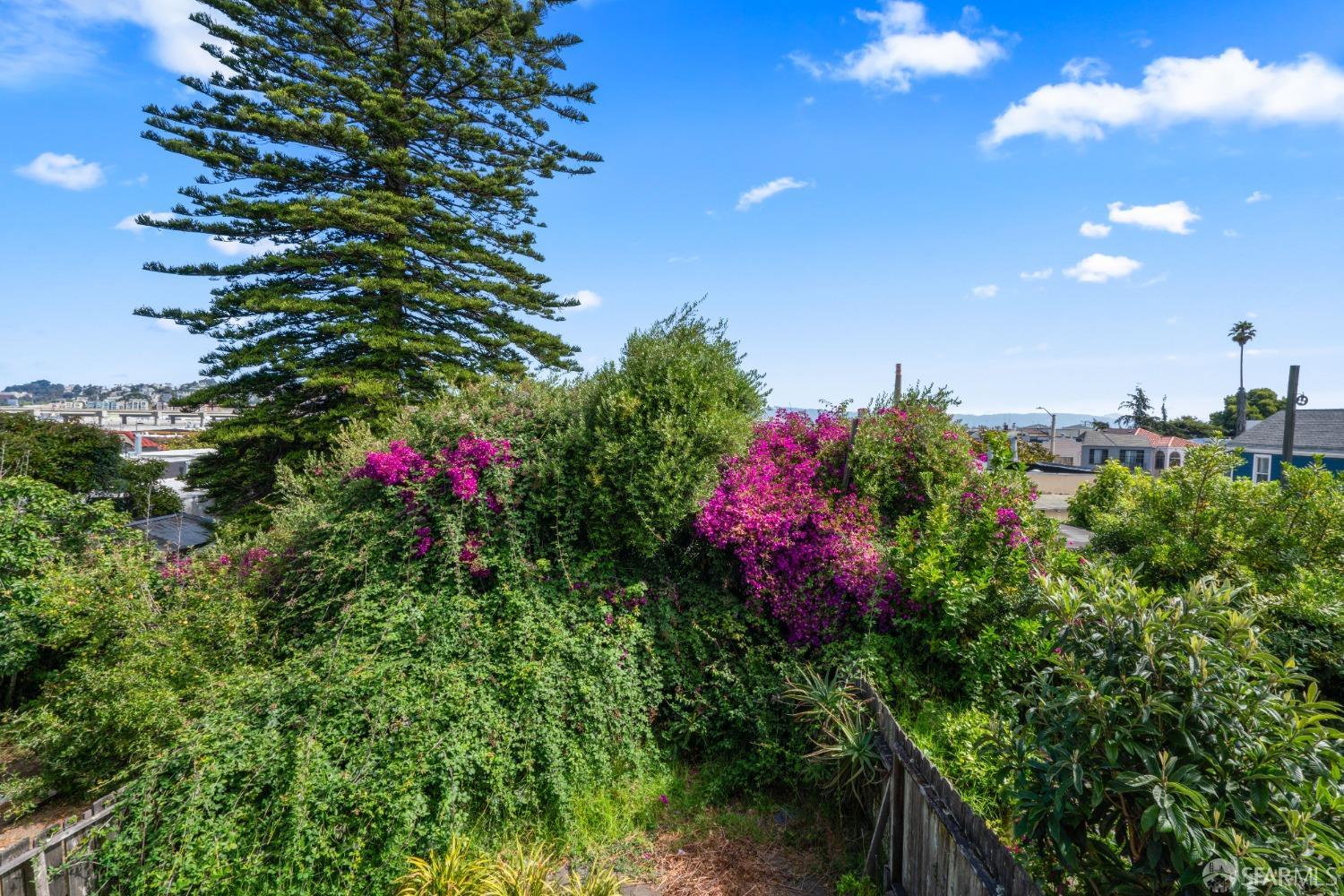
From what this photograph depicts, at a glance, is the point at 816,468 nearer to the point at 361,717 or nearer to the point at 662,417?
the point at 662,417

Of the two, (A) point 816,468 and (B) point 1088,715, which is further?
(A) point 816,468

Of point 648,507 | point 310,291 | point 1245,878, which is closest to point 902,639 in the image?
point 648,507

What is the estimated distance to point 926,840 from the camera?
9.18ft

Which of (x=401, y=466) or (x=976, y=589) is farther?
(x=401, y=466)

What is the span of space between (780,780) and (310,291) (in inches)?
408

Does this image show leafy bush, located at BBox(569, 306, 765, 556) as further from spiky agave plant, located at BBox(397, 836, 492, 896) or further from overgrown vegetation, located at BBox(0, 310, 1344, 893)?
spiky agave plant, located at BBox(397, 836, 492, 896)

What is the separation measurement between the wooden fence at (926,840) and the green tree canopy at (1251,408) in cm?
5168

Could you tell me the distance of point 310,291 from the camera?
397 inches

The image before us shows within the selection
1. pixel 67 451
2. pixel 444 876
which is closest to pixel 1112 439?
pixel 444 876

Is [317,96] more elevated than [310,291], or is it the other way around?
[317,96]

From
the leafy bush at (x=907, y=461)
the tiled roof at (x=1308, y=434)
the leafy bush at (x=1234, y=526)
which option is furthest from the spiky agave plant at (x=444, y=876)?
the tiled roof at (x=1308, y=434)

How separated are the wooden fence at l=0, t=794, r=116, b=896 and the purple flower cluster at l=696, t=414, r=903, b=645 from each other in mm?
3911

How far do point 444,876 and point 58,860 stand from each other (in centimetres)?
184

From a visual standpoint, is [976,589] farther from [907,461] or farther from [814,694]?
[907,461]
